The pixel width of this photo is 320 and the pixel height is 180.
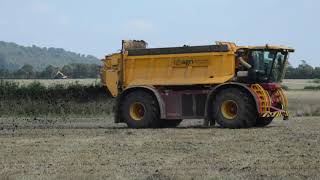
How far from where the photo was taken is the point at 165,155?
43.2 ft

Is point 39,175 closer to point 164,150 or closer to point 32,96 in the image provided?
point 164,150

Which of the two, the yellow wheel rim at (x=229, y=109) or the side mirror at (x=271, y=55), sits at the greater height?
the side mirror at (x=271, y=55)

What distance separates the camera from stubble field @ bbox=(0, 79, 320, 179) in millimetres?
10898

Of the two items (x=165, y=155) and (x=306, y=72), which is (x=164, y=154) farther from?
(x=306, y=72)

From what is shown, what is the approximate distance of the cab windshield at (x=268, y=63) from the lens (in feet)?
67.8

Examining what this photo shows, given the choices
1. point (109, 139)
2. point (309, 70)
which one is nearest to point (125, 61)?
point (109, 139)

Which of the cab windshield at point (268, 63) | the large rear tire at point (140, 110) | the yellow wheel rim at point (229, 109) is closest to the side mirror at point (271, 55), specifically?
the cab windshield at point (268, 63)

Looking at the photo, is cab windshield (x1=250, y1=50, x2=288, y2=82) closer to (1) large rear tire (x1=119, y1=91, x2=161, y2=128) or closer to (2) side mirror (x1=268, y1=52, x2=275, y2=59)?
(2) side mirror (x1=268, y1=52, x2=275, y2=59)

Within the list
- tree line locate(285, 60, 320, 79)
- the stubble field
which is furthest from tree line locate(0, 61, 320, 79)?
the stubble field

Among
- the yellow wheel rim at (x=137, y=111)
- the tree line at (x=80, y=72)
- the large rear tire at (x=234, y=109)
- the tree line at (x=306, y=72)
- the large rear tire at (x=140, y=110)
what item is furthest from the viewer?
the tree line at (x=306, y=72)

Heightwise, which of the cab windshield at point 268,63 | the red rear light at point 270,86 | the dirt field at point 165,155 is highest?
the cab windshield at point 268,63

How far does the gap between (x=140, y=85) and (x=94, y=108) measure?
32.9ft

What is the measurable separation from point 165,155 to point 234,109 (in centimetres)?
737

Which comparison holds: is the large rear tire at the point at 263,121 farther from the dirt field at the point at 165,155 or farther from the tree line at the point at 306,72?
the tree line at the point at 306,72
